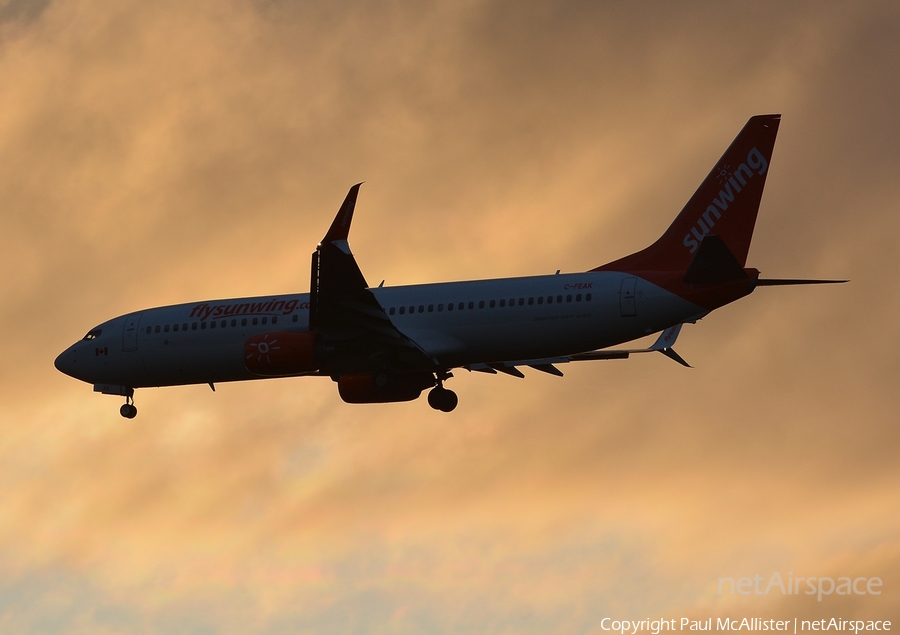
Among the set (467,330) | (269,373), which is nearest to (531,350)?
(467,330)

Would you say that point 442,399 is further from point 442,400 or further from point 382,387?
point 382,387

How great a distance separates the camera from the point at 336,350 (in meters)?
37.6

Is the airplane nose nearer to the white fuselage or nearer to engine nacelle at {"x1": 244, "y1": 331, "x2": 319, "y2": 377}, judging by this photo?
the white fuselage

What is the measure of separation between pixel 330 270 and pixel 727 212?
435 inches

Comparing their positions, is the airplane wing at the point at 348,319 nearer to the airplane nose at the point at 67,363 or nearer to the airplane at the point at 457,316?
the airplane at the point at 457,316

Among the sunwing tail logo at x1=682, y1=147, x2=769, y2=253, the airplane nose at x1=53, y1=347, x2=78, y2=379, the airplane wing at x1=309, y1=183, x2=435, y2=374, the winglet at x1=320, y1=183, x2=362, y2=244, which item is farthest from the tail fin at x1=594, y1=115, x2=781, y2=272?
the airplane nose at x1=53, y1=347, x2=78, y2=379

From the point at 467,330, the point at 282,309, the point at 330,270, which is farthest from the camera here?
the point at 282,309

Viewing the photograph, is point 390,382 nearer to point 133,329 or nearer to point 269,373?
point 269,373

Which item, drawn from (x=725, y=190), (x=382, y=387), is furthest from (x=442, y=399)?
(x=725, y=190)

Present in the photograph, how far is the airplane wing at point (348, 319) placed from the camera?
34.9 meters

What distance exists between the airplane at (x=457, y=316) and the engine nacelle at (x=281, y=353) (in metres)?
0.03

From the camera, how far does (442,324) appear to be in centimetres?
3819

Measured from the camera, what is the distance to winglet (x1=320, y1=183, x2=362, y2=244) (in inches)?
1366

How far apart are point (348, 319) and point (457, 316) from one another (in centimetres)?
312
